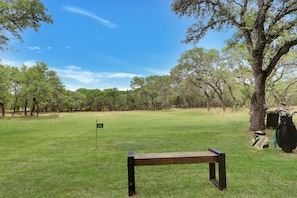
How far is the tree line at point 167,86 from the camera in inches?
848

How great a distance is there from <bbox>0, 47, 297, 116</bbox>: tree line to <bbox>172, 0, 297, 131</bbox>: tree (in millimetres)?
8269

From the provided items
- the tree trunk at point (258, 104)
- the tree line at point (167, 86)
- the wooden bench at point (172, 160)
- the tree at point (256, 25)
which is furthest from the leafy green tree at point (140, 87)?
the wooden bench at point (172, 160)

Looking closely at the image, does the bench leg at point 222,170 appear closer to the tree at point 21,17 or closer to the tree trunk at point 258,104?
the tree trunk at point 258,104

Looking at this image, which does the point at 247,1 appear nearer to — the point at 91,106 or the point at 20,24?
the point at 20,24

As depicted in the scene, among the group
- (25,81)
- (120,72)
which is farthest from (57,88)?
(120,72)

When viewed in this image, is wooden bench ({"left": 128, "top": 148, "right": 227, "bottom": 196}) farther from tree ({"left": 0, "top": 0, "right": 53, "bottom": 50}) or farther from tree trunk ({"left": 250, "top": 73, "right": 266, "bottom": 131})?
tree ({"left": 0, "top": 0, "right": 53, "bottom": 50})

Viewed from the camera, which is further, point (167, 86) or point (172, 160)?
point (167, 86)

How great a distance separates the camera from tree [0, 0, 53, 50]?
8484mm

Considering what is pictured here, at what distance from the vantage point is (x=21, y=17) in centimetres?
905

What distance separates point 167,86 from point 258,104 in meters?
37.9

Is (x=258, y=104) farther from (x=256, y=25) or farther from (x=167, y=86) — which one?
(x=167, y=86)

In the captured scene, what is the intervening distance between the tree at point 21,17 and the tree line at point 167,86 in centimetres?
1378

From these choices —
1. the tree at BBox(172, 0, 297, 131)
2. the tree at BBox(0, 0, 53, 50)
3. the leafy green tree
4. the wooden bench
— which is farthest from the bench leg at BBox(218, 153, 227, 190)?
the leafy green tree

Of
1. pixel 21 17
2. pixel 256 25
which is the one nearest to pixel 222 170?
pixel 256 25
